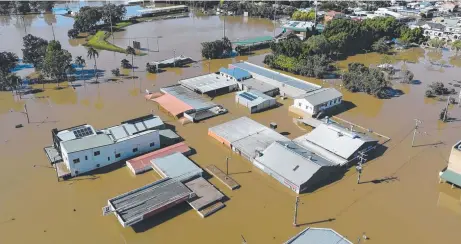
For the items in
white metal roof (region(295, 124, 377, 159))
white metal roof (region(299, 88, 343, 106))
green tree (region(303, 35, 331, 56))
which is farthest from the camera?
green tree (region(303, 35, 331, 56))

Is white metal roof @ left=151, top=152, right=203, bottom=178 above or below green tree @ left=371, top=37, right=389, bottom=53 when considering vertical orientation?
below

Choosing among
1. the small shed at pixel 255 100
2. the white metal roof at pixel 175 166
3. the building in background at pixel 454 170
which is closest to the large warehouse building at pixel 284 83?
the small shed at pixel 255 100

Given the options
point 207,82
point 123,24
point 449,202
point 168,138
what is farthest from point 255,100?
point 123,24

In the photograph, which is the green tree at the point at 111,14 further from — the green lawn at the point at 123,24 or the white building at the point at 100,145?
the white building at the point at 100,145

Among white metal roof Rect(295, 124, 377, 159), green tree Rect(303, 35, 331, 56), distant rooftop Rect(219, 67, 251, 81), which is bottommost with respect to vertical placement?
white metal roof Rect(295, 124, 377, 159)

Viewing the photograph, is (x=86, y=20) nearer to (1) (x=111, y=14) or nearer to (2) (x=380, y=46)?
(1) (x=111, y=14)

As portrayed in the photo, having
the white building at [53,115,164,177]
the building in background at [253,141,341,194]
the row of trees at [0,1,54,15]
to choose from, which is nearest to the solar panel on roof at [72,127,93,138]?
the white building at [53,115,164,177]

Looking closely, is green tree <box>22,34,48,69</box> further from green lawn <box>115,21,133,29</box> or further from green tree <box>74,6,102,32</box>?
green lawn <box>115,21,133,29</box>

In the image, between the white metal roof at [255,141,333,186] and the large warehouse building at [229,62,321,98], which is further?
the large warehouse building at [229,62,321,98]
